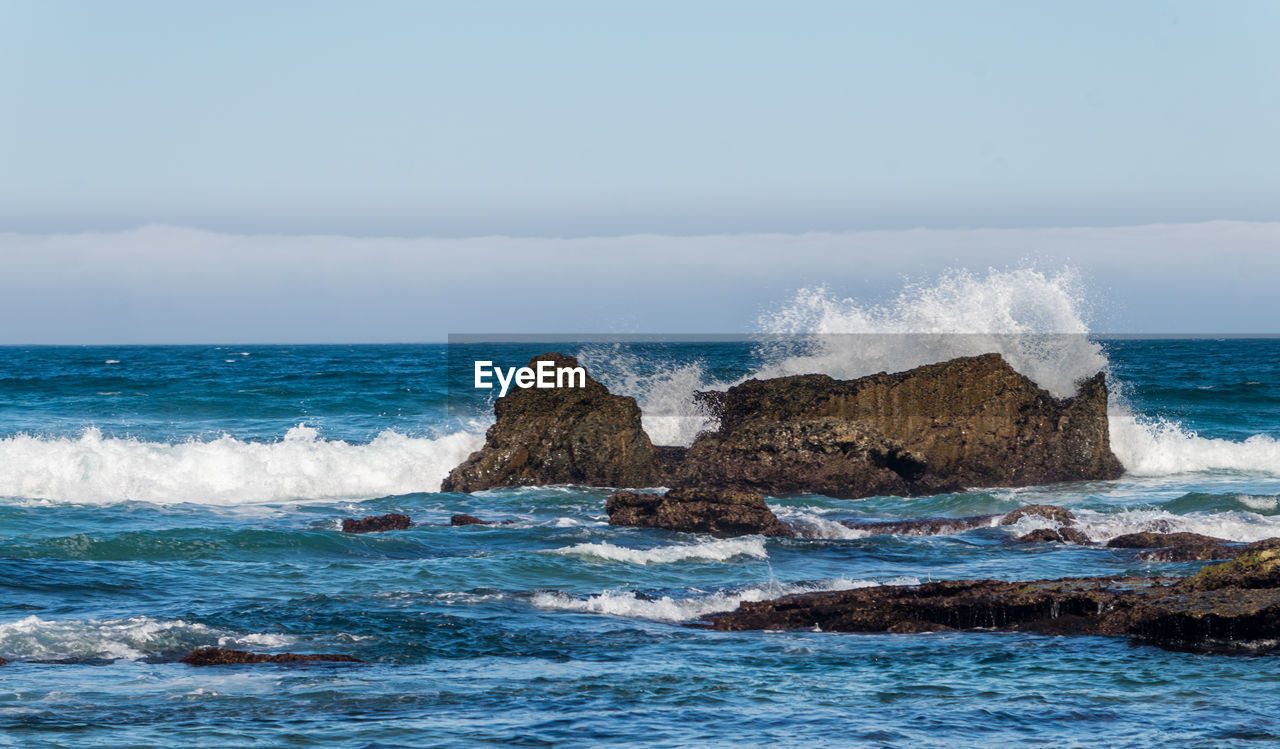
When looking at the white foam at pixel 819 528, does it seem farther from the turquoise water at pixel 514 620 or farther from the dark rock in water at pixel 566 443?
the dark rock in water at pixel 566 443

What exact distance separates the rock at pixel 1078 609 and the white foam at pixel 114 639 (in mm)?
3600

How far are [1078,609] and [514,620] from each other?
14.0 ft

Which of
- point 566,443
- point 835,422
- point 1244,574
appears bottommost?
point 1244,574

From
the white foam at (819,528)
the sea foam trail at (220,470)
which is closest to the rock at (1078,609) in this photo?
the white foam at (819,528)

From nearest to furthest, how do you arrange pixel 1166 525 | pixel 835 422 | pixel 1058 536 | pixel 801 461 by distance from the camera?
1. pixel 1058 536
2. pixel 1166 525
3. pixel 801 461
4. pixel 835 422

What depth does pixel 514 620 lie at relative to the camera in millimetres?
9781

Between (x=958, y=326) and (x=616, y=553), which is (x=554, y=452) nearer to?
(x=616, y=553)

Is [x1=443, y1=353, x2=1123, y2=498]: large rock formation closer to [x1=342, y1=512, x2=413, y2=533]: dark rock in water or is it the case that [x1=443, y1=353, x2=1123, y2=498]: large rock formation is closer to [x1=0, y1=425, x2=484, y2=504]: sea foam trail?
[x1=0, y1=425, x2=484, y2=504]: sea foam trail

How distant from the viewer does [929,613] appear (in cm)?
942

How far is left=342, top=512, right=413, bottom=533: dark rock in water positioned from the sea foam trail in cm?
540

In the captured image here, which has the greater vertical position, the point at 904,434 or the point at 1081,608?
the point at 904,434

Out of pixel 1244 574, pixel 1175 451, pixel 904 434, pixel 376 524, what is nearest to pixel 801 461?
pixel 904 434

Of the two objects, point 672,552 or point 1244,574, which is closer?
point 1244,574

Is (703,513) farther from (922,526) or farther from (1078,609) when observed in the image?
(1078,609)
